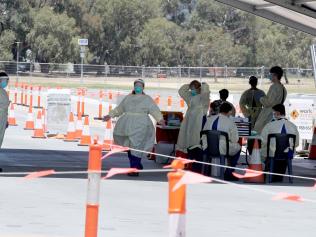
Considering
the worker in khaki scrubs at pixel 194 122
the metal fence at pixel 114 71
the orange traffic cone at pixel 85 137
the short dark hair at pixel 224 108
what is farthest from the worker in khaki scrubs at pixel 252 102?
the metal fence at pixel 114 71

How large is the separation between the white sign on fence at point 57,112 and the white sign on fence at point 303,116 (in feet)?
19.7

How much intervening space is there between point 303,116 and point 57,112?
6.55 meters

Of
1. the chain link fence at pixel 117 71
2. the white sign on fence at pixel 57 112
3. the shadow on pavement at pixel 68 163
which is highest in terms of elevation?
the chain link fence at pixel 117 71

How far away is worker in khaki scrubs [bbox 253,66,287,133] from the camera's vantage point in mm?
21359

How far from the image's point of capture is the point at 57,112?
29.3 meters

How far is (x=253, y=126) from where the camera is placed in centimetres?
2295

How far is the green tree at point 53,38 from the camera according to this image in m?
97.2

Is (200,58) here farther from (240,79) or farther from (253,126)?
(253,126)

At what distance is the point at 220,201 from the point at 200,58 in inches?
3743

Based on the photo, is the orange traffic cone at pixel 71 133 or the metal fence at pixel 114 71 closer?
the orange traffic cone at pixel 71 133

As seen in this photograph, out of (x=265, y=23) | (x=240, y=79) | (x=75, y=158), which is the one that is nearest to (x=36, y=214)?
(x=75, y=158)

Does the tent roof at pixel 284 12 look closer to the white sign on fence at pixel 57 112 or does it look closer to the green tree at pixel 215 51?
the white sign on fence at pixel 57 112

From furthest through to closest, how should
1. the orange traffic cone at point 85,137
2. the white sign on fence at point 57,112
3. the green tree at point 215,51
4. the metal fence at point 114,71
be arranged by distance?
the green tree at point 215,51 < the metal fence at point 114,71 < the white sign on fence at point 57,112 < the orange traffic cone at point 85,137

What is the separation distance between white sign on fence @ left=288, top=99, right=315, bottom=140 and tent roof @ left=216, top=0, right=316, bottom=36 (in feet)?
7.77
